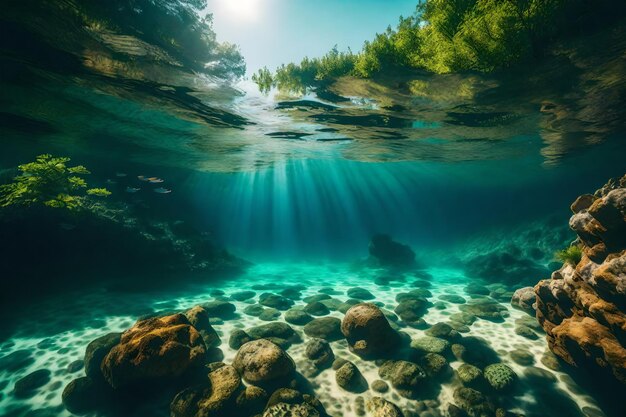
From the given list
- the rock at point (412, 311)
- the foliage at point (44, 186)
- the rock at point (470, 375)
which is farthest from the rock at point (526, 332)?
the foliage at point (44, 186)

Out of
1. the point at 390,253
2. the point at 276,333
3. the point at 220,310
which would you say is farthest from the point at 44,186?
the point at 390,253

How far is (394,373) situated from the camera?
7977 millimetres

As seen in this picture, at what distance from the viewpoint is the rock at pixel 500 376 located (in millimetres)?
7484

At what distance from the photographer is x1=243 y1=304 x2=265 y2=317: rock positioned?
13.2 metres

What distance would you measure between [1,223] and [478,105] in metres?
23.8

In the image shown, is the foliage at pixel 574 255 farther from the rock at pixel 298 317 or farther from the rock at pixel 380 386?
the rock at pixel 298 317

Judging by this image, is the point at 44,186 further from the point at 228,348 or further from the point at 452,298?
the point at 452,298

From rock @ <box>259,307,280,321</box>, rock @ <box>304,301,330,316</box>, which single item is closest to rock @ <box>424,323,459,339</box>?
rock @ <box>304,301,330,316</box>

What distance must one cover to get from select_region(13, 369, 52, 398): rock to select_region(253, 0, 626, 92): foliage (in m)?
13.8

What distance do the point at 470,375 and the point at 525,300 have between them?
786 cm

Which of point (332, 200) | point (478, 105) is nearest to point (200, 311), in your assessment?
point (478, 105)

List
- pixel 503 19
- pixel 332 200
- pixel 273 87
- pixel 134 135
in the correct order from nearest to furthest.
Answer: pixel 503 19
pixel 273 87
pixel 134 135
pixel 332 200

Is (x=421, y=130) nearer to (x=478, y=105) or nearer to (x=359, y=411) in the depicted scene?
(x=478, y=105)

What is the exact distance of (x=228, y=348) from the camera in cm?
970
